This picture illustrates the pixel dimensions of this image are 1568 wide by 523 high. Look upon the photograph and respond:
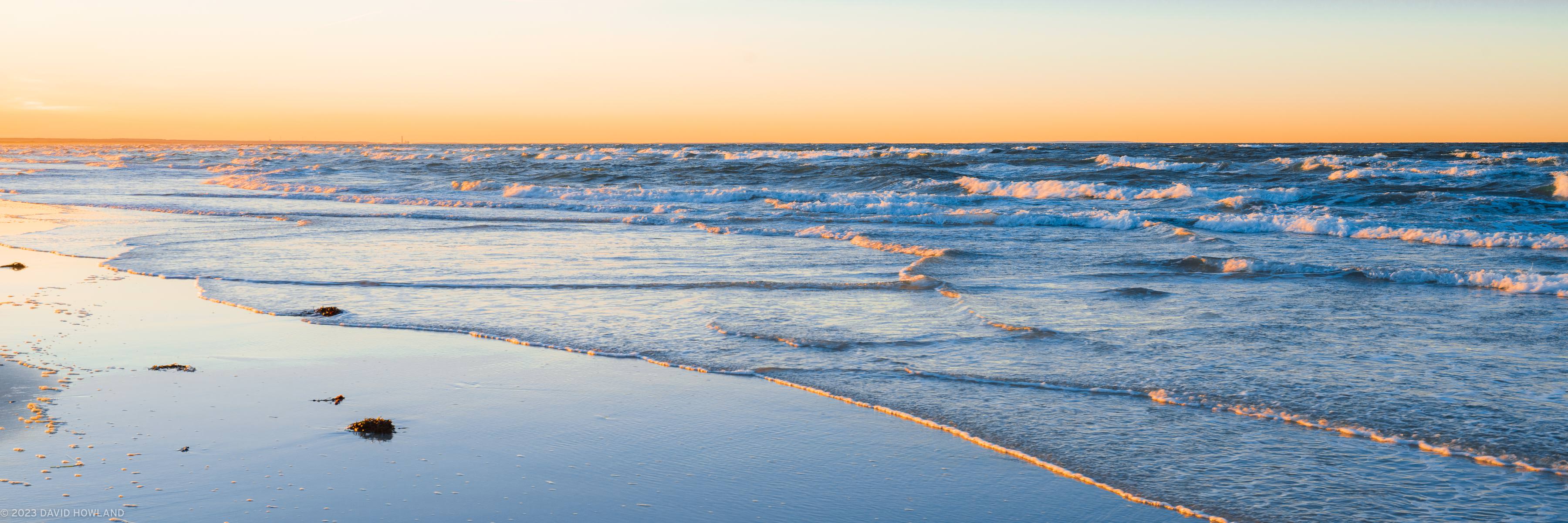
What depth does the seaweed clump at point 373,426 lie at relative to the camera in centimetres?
406

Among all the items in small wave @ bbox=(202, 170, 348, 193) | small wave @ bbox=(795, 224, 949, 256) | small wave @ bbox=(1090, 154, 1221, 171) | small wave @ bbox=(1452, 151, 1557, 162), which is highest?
small wave @ bbox=(1452, 151, 1557, 162)

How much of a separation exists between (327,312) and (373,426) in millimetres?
3128

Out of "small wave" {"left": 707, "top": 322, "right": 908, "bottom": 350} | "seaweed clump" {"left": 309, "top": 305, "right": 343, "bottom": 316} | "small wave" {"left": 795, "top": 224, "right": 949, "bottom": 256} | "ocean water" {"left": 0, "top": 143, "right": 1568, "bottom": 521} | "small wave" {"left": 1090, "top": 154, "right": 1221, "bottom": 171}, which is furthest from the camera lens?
"small wave" {"left": 1090, "top": 154, "right": 1221, "bottom": 171}

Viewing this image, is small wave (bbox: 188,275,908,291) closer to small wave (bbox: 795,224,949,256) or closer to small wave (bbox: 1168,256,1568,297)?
small wave (bbox: 795,224,949,256)

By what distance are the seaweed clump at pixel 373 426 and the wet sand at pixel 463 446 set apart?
0.18ft

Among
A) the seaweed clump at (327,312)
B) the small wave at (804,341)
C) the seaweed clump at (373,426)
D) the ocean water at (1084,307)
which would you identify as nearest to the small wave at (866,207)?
the ocean water at (1084,307)

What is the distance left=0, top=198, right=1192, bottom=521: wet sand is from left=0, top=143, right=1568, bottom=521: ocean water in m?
0.39

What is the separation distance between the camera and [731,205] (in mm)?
21641

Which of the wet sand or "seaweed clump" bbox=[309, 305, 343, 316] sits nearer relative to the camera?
the wet sand

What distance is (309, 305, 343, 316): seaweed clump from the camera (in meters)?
6.83

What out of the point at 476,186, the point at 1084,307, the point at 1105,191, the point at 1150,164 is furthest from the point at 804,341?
the point at 1150,164

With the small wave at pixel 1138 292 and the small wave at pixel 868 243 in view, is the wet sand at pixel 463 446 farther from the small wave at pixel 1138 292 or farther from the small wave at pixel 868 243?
the small wave at pixel 868 243

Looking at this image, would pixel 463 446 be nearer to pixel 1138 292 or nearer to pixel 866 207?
pixel 1138 292

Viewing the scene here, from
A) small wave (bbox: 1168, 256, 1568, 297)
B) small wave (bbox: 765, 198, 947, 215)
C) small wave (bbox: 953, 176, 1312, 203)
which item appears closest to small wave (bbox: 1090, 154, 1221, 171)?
small wave (bbox: 953, 176, 1312, 203)
